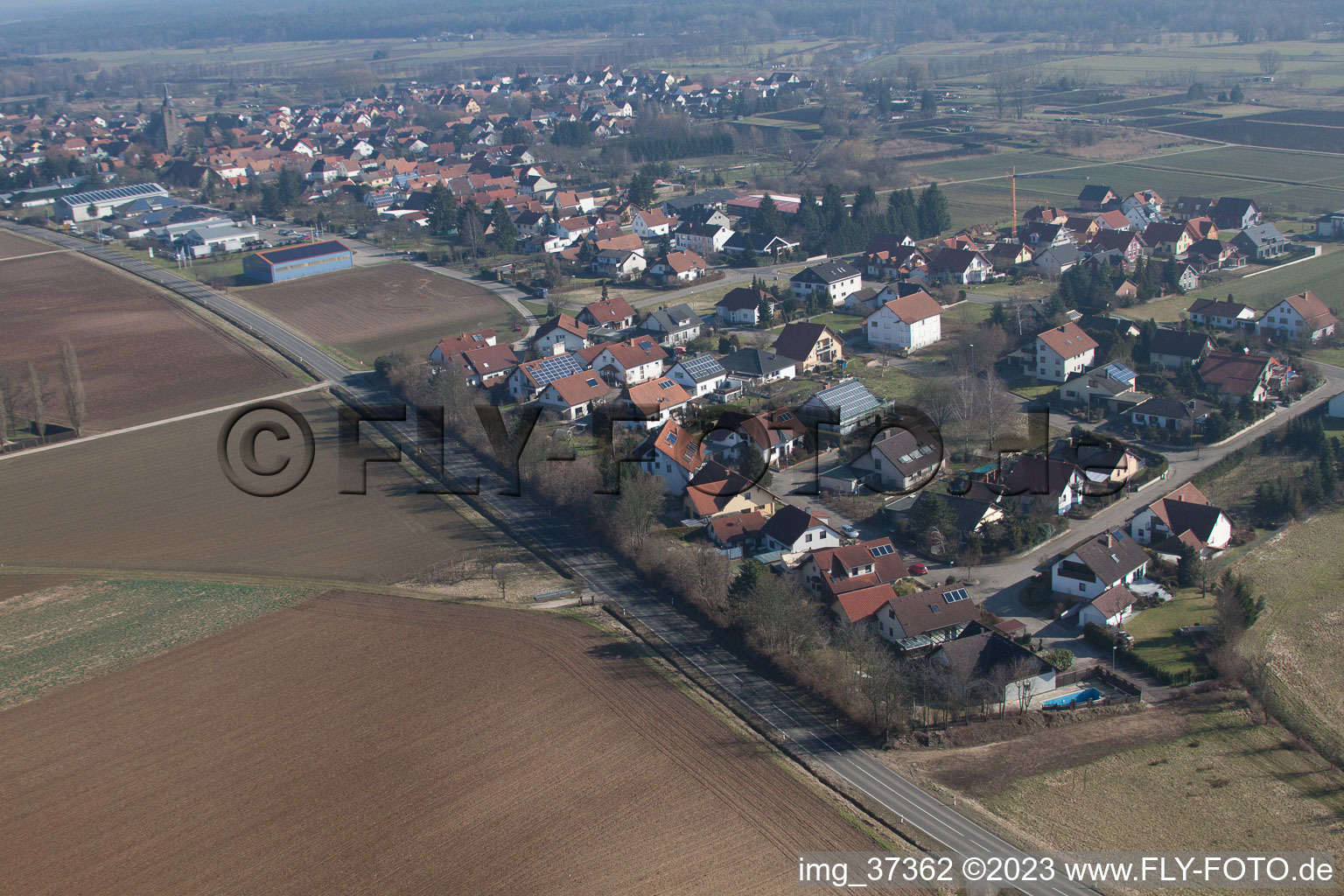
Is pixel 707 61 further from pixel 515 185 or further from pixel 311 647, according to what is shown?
pixel 311 647

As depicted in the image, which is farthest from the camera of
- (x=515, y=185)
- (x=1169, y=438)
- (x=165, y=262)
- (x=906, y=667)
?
(x=515, y=185)

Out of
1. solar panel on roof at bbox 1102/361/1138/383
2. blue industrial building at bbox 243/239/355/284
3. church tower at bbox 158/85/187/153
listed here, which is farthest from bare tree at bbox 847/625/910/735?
church tower at bbox 158/85/187/153

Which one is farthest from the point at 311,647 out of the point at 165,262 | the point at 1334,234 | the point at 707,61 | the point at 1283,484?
the point at 707,61

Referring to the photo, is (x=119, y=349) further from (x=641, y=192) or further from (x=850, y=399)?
(x=641, y=192)

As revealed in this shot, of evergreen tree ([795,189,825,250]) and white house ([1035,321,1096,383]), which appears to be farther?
evergreen tree ([795,189,825,250])

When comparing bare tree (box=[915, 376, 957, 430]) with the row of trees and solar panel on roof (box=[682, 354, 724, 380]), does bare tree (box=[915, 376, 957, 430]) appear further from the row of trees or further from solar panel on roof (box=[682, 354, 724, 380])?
the row of trees

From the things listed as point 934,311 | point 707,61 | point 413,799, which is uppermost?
point 707,61

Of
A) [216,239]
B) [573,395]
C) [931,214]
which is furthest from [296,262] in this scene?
[931,214]
